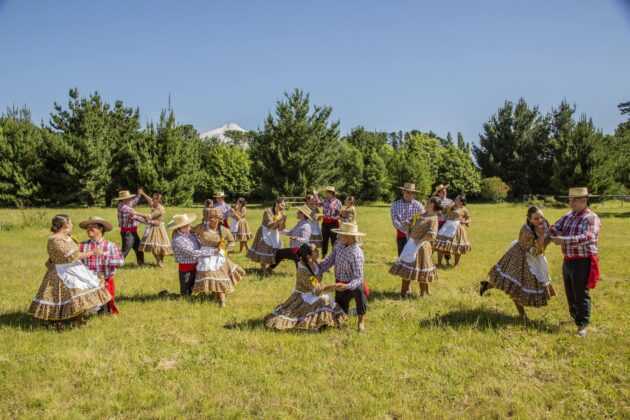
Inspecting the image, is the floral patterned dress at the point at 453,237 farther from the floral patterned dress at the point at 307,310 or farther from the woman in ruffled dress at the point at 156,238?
the woman in ruffled dress at the point at 156,238

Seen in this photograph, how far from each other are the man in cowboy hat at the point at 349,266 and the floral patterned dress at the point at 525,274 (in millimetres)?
2560

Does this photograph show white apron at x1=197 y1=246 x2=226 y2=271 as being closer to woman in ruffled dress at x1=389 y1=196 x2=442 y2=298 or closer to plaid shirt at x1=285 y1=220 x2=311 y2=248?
plaid shirt at x1=285 y1=220 x2=311 y2=248

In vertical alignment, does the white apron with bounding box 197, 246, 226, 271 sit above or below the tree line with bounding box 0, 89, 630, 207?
below

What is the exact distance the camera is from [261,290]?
1002 cm

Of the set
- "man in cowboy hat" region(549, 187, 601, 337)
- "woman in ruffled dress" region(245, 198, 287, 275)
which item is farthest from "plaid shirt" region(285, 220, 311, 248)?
"man in cowboy hat" region(549, 187, 601, 337)

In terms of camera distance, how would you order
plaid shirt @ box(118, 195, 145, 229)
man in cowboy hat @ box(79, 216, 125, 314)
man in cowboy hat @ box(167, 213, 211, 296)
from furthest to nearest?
1. plaid shirt @ box(118, 195, 145, 229)
2. man in cowboy hat @ box(167, 213, 211, 296)
3. man in cowboy hat @ box(79, 216, 125, 314)

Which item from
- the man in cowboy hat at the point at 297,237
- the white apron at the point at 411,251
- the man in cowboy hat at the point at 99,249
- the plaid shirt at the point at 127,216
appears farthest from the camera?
the plaid shirt at the point at 127,216

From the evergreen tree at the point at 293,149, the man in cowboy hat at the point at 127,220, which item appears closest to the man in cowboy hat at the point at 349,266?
the man in cowboy hat at the point at 127,220

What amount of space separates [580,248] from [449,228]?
5.98m

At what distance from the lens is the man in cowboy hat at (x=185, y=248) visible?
28.4 feet

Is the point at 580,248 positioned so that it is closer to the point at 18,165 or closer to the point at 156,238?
the point at 156,238

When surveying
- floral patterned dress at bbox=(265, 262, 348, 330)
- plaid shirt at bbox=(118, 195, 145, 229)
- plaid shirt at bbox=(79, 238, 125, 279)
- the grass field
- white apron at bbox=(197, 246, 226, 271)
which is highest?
plaid shirt at bbox=(118, 195, 145, 229)

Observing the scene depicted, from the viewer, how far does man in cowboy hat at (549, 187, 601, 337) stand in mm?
6730

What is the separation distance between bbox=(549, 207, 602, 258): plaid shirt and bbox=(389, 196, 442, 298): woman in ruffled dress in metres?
2.40
